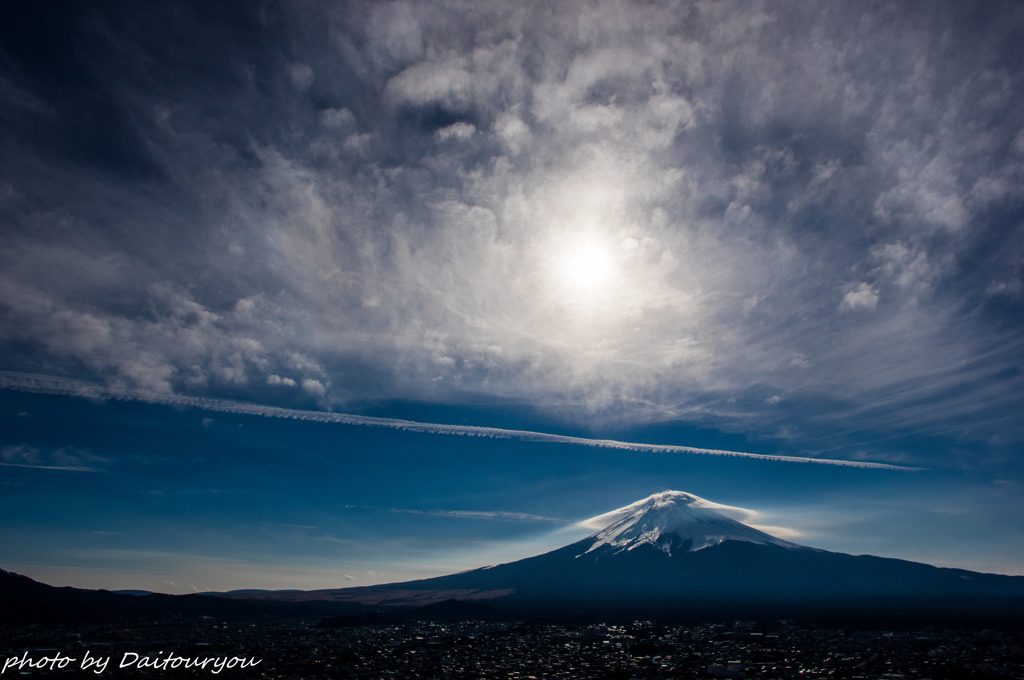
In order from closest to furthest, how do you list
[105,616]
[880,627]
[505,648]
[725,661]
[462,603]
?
1. [725,661]
2. [505,648]
3. [880,627]
4. [105,616]
5. [462,603]

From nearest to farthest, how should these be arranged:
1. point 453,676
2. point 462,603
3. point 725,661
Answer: point 453,676
point 725,661
point 462,603

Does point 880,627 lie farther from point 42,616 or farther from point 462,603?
point 42,616

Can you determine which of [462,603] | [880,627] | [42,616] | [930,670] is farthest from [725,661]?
[42,616]

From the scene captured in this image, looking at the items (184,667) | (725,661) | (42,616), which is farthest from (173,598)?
(725,661)

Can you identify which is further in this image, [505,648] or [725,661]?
[505,648]

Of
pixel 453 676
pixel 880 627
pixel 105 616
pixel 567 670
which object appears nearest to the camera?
pixel 453 676

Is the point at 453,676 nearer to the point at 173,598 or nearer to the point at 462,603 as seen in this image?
the point at 462,603
